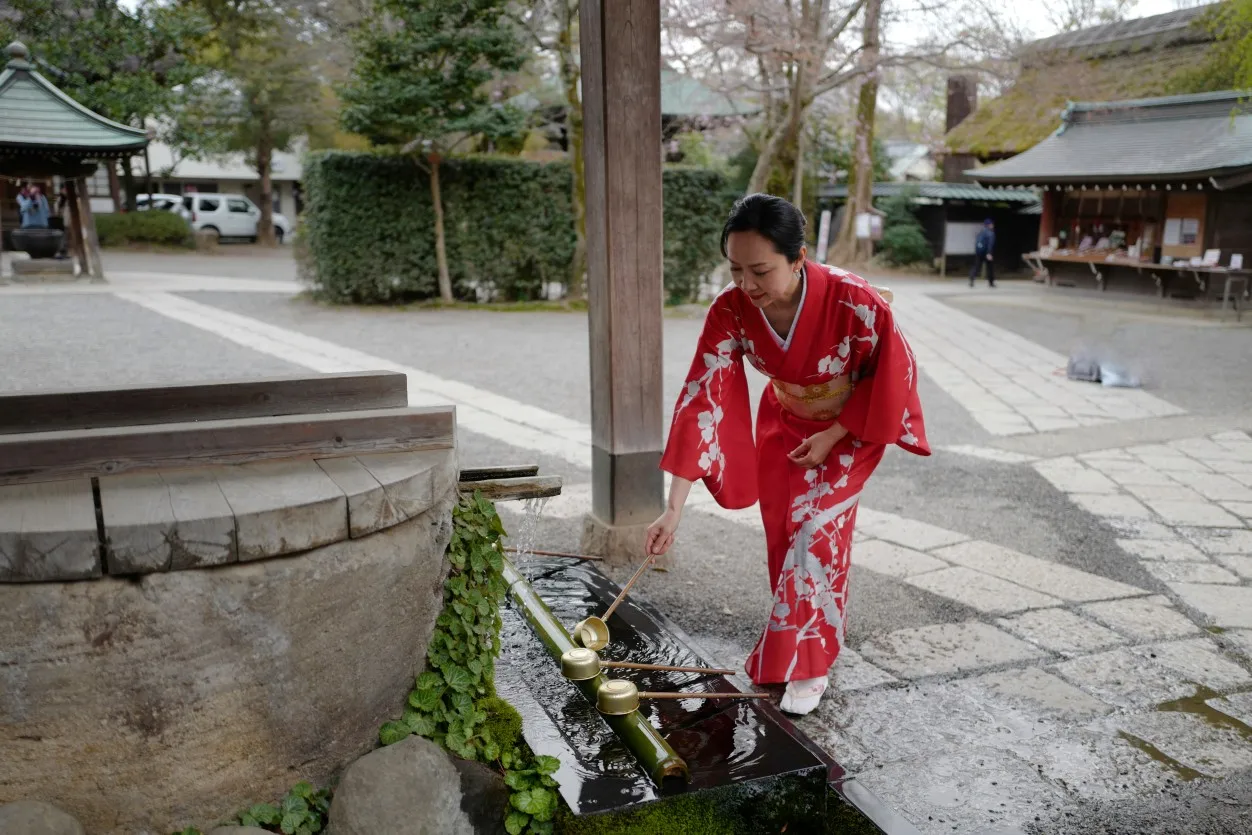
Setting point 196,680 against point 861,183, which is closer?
point 196,680

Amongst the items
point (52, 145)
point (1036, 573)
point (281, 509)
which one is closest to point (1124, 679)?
point (1036, 573)

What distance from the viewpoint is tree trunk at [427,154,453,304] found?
14562 mm

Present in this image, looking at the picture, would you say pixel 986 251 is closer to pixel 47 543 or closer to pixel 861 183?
pixel 861 183

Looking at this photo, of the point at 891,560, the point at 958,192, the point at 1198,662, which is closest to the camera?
the point at 1198,662

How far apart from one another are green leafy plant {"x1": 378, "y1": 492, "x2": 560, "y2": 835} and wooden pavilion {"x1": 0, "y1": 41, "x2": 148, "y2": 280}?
595 cm

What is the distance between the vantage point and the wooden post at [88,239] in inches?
540

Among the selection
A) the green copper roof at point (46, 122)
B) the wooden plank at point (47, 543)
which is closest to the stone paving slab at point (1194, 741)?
the wooden plank at point (47, 543)

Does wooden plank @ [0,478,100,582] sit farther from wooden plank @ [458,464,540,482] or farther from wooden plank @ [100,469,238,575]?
wooden plank @ [458,464,540,482]

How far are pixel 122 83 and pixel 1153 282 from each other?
16.6 m

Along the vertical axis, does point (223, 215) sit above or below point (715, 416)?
above

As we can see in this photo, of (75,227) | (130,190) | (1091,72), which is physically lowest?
(75,227)

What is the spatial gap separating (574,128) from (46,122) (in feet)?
24.4

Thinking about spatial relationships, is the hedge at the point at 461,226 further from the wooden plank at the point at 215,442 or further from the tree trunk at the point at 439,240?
the wooden plank at the point at 215,442

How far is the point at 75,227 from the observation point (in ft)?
46.9
